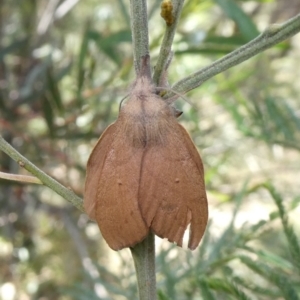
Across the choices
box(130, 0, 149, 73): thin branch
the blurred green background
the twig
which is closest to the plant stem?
the twig

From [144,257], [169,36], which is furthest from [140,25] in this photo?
[144,257]

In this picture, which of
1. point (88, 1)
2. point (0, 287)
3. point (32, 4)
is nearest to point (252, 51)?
point (0, 287)

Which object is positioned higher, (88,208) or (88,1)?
(88,1)

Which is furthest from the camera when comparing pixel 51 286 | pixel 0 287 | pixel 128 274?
pixel 51 286

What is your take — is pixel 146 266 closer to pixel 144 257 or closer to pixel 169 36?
pixel 144 257

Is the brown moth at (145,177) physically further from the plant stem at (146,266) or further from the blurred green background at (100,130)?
the blurred green background at (100,130)

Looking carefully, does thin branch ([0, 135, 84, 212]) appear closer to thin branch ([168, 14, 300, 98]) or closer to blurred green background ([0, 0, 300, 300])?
thin branch ([168, 14, 300, 98])

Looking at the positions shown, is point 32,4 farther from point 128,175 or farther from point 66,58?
point 128,175
